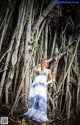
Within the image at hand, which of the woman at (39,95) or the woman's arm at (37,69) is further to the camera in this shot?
the woman's arm at (37,69)

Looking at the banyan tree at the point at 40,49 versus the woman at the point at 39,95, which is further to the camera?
the banyan tree at the point at 40,49

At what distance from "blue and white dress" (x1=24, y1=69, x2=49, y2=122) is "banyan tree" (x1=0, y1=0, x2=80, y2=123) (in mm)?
81

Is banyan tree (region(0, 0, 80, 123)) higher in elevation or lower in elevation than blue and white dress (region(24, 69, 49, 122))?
higher

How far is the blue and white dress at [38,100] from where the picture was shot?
11.7 ft

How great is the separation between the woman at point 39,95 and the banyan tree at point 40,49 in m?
0.08

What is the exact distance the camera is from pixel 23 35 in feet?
13.3

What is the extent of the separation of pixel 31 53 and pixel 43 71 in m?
0.34

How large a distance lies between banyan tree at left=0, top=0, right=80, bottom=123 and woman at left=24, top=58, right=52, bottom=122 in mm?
83

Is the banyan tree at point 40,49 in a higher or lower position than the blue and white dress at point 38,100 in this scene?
higher

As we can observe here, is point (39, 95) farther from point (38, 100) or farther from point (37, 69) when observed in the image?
point (37, 69)

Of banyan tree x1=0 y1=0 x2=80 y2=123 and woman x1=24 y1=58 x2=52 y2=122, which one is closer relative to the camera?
woman x1=24 y1=58 x2=52 y2=122

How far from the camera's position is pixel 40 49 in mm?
4031

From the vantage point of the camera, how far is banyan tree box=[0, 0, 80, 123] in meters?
3.76

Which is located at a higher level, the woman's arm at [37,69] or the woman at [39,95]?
the woman's arm at [37,69]
